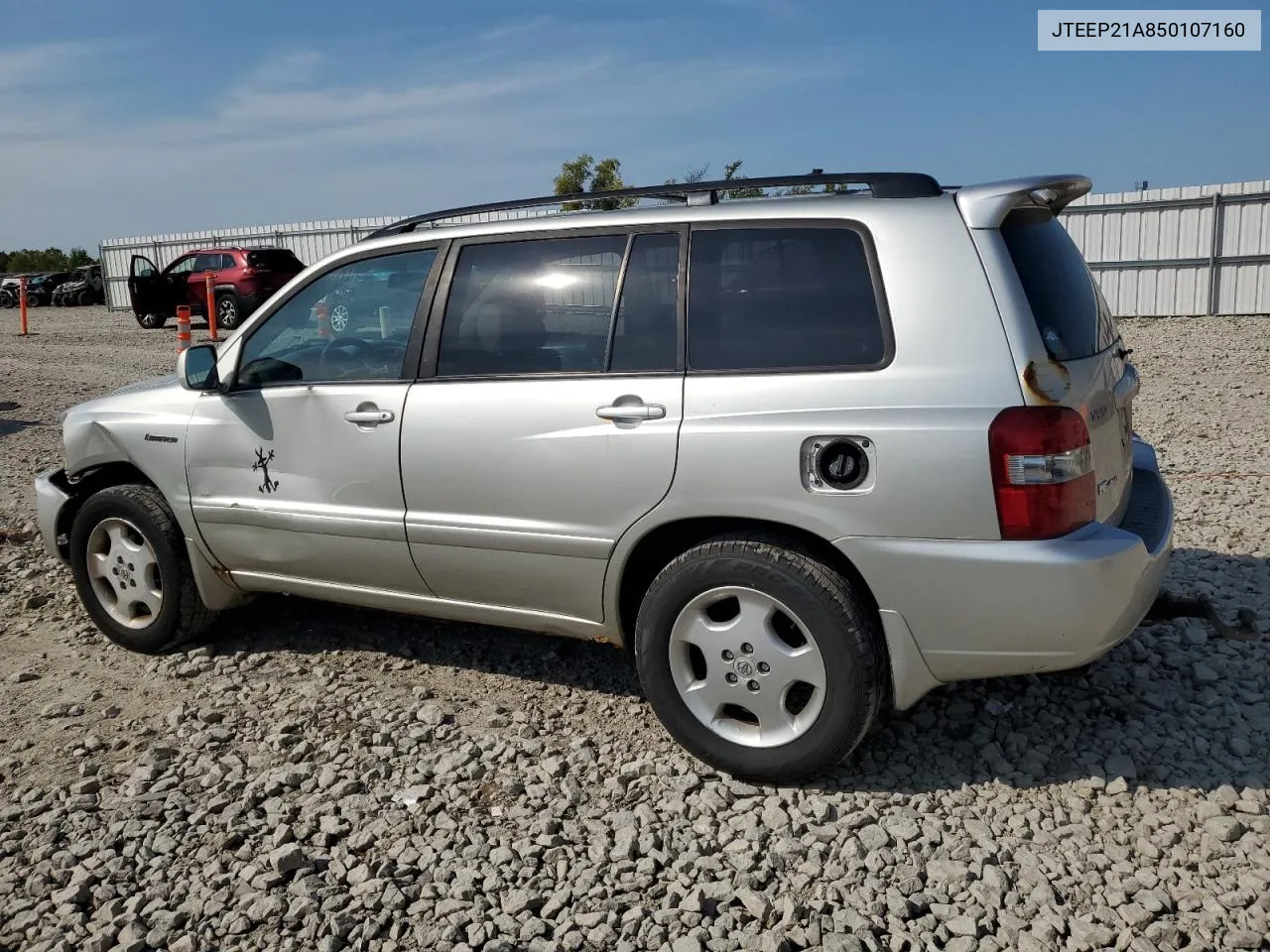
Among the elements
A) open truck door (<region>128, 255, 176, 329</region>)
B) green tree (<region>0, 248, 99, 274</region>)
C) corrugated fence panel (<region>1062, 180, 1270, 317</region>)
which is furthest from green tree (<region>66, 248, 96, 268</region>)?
corrugated fence panel (<region>1062, 180, 1270, 317</region>)

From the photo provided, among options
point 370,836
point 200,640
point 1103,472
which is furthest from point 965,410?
point 200,640

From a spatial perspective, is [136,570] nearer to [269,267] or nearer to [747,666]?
[747,666]

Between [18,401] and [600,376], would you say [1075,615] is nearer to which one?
[600,376]

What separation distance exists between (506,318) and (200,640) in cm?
215

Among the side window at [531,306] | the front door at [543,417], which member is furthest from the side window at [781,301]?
the side window at [531,306]

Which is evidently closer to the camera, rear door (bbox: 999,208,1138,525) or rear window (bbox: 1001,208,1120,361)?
rear door (bbox: 999,208,1138,525)

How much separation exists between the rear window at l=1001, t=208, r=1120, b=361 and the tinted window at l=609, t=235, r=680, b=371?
3.40 feet

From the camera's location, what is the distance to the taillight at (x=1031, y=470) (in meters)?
3.01

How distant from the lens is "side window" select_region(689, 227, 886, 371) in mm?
3309

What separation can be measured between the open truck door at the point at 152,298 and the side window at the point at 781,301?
21036 millimetres

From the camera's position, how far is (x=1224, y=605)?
4859 mm

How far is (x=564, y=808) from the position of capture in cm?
342

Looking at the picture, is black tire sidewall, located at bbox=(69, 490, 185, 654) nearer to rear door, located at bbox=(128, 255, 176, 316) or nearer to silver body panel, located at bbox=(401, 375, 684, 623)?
silver body panel, located at bbox=(401, 375, 684, 623)

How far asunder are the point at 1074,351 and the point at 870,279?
660 mm
